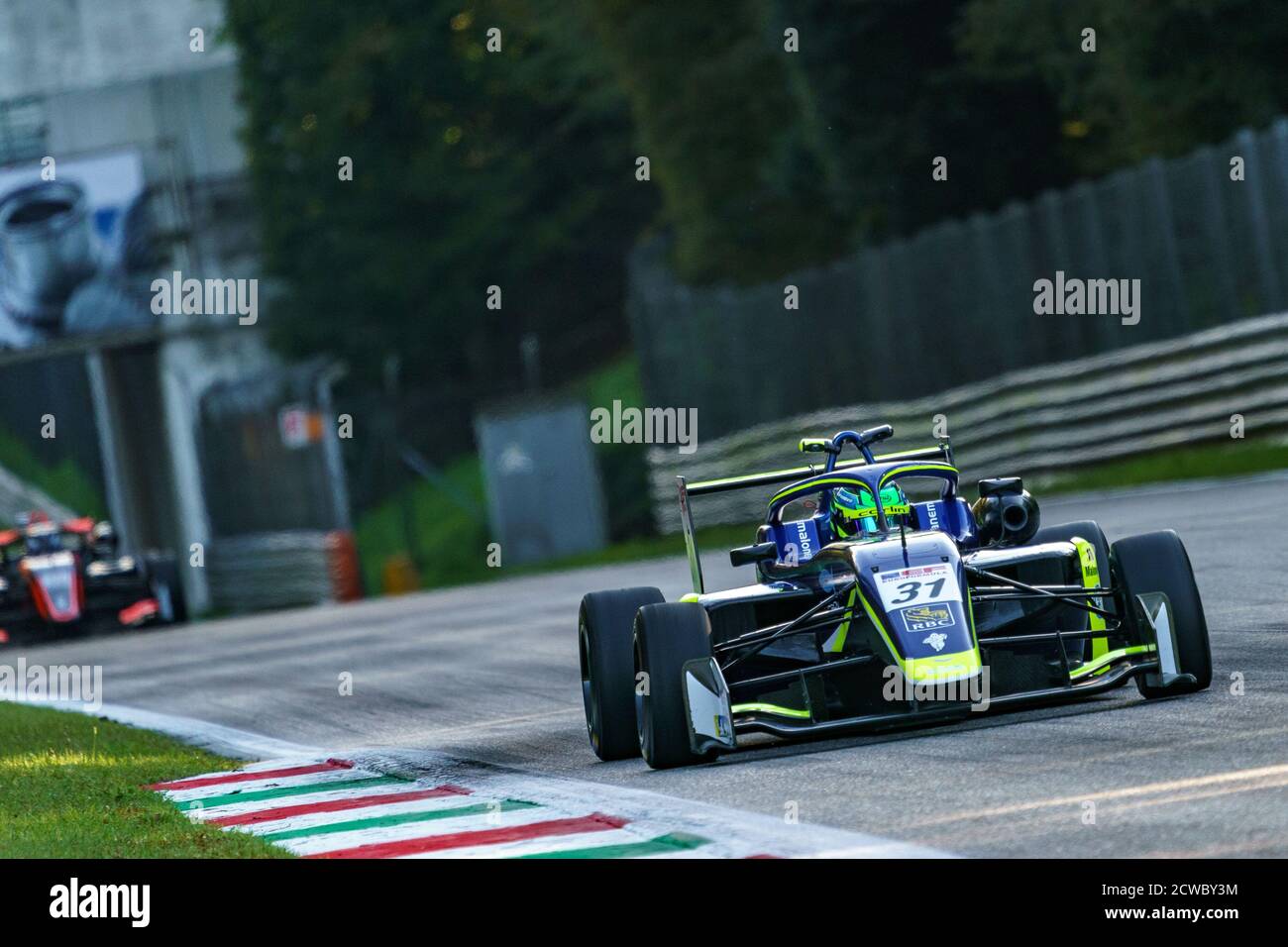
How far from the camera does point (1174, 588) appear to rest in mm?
9523

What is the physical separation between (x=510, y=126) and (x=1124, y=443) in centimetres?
2431

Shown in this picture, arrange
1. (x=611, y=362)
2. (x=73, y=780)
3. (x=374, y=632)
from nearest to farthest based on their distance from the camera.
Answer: (x=73, y=780) < (x=374, y=632) < (x=611, y=362)

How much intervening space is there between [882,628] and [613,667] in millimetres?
1331

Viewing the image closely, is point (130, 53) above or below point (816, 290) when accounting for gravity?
above

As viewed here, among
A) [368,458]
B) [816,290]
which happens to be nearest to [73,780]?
[816,290]

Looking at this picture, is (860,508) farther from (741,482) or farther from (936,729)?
(936,729)

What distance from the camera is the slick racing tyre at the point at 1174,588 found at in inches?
375

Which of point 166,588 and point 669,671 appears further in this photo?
point 166,588

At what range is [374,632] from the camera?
21.2m

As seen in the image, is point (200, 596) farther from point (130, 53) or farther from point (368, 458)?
point (130, 53)

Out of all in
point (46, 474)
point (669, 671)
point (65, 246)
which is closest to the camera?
point (669, 671)

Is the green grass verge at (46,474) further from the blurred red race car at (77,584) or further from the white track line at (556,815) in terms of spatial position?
the white track line at (556,815)

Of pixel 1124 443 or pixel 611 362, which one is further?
pixel 611 362

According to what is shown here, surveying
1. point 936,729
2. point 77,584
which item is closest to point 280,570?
point 77,584
